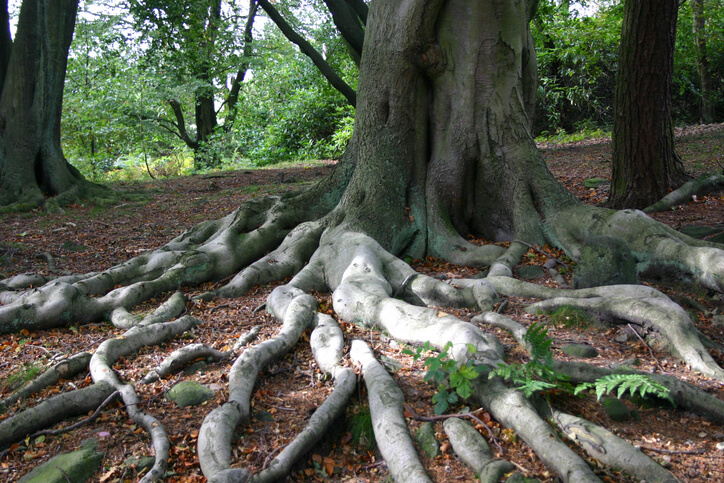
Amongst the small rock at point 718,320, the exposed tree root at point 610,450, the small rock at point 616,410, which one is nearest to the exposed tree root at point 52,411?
the exposed tree root at point 610,450

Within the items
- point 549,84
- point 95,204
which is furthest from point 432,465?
point 549,84

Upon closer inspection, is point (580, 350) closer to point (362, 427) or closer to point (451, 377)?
point (451, 377)

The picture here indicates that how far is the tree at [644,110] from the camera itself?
712 cm

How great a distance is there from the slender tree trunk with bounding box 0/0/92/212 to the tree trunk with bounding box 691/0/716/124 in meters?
15.0

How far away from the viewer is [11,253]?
295 inches

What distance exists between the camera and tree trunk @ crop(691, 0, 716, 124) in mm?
14219

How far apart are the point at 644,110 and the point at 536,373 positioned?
563cm

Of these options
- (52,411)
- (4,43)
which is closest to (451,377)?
(52,411)

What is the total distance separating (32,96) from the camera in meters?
10.6

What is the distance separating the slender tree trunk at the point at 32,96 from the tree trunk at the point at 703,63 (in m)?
15.0

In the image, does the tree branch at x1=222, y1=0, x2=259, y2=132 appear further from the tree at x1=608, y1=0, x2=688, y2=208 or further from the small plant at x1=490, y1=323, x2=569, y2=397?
the small plant at x1=490, y1=323, x2=569, y2=397

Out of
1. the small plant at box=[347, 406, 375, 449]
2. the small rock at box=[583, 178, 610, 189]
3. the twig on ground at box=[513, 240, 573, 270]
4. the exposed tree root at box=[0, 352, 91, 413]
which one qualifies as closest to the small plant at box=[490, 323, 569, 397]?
the small plant at box=[347, 406, 375, 449]

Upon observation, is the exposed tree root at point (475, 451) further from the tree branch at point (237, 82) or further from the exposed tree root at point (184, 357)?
the tree branch at point (237, 82)

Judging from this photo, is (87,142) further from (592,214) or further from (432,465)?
(432,465)
